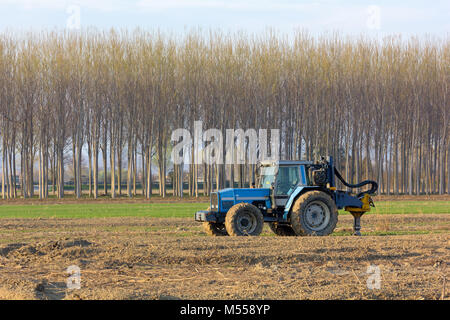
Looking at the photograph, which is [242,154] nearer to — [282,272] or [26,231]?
[26,231]

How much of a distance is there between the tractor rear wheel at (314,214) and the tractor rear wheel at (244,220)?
1.02 metres

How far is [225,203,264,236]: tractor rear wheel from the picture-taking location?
1672 centimetres

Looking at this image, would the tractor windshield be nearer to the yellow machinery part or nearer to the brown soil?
the brown soil

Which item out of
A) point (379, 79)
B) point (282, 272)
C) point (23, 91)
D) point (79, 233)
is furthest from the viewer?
point (379, 79)

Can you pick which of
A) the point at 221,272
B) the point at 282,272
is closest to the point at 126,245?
the point at 221,272

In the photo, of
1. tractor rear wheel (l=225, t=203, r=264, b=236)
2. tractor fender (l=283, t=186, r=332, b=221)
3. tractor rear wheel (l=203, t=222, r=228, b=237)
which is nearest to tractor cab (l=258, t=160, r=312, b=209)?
tractor fender (l=283, t=186, r=332, b=221)

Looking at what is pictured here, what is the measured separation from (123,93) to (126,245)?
3575 cm

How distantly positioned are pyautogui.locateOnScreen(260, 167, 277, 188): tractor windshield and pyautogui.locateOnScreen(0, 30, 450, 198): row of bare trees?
28482mm

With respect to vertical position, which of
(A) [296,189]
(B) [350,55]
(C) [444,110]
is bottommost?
(A) [296,189]

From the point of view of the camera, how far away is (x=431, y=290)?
33.1 feet

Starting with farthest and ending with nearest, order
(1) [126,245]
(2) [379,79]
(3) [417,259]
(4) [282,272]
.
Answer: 1. (2) [379,79]
2. (1) [126,245]
3. (3) [417,259]
4. (4) [282,272]

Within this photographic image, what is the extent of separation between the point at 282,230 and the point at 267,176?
2.21 m

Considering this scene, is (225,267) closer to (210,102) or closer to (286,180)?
(286,180)

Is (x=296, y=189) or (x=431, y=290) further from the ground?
(x=296, y=189)
